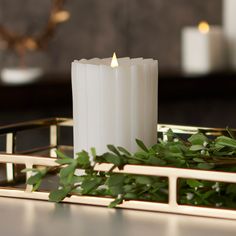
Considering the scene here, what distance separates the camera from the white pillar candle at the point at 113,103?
56cm

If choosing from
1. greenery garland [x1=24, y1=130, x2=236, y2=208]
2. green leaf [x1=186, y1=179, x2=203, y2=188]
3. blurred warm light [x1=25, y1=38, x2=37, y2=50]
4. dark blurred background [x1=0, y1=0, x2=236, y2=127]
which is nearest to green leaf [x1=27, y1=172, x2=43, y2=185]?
greenery garland [x1=24, y1=130, x2=236, y2=208]

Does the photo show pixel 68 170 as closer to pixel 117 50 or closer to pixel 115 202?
pixel 115 202

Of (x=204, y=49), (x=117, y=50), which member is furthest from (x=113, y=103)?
(x=117, y=50)

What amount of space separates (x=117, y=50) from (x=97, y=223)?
6.38 feet

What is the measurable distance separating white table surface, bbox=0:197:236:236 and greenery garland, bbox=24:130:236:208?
0.04ft

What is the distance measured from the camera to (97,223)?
486 millimetres

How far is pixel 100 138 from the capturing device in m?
0.57

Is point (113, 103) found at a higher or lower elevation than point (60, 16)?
lower

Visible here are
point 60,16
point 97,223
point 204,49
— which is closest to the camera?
point 97,223

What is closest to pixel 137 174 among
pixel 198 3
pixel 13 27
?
pixel 13 27

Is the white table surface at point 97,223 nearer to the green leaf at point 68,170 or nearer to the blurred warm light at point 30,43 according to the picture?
the green leaf at point 68,170

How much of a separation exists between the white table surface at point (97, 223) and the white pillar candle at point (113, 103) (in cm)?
7

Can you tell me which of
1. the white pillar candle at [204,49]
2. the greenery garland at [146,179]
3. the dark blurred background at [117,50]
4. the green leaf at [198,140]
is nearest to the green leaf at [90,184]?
the greenery garland at [146,179]

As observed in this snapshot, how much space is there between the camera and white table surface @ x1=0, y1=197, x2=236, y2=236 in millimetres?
464
